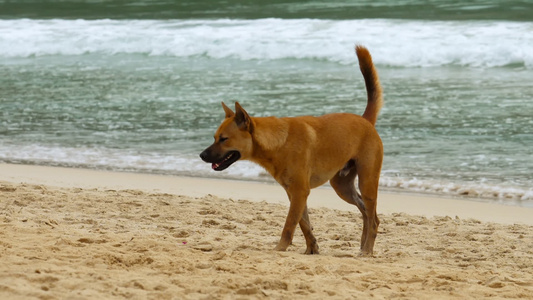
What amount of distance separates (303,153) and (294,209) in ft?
1.25

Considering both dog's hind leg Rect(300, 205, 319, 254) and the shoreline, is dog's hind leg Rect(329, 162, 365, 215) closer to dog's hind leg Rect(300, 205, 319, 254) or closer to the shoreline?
dog's hind leg Rect(300, 205, 319, 254)

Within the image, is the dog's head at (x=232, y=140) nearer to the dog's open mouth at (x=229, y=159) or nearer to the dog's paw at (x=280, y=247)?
the dog's open mouth at (x=229, y=159)

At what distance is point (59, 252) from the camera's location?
5.17 metres

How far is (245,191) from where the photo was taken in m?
8.20

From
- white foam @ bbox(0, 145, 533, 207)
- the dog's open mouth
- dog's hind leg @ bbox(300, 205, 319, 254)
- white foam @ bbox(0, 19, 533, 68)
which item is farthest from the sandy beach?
white foam @ bbox(0, 19, 533, 68)

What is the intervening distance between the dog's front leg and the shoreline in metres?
1.85

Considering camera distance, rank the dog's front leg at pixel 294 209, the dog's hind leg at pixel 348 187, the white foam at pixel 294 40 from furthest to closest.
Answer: the white foam at pixel 294 40
the dog's hind leg at pixel 348 187
the dog's front leg at pixel 294 209

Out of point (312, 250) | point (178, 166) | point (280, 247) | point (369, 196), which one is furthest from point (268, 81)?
point (280, 247)

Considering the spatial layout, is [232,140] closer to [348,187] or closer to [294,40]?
[348,187]

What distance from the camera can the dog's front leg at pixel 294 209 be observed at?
5.61m

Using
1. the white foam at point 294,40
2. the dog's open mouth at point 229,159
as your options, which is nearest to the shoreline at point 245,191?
the dog's open mouth at point 229,159

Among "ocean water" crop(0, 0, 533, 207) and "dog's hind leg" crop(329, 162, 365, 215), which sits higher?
"ocean water" crop(0, 0, 533, 207)

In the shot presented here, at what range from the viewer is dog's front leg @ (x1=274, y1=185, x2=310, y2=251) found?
5.61 m

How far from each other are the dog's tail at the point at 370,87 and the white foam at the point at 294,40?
34.3ft
